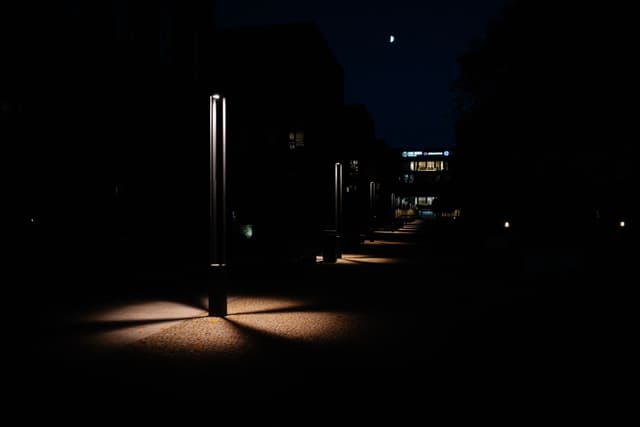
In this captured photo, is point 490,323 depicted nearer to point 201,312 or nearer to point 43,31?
point 201,312

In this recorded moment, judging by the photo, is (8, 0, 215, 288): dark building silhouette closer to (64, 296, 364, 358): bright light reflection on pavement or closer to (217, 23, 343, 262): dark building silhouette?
(64, 296, 364, 358): bright light reflection on pavement

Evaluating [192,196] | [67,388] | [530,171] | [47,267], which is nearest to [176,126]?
[192,196]

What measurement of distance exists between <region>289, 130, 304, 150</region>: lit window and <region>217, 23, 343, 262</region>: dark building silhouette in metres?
0.10

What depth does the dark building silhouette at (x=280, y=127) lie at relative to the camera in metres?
44.6

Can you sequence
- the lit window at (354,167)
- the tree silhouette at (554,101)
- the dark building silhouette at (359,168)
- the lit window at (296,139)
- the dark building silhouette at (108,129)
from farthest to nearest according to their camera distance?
the lit window at (354,167) < the dark building silhouette at (359,168) < the lit window at (296,139) < the dark building silhouette at (108,129) < the tree silhouette at (554,101)

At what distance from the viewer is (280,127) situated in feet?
174

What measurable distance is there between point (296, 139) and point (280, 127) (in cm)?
667

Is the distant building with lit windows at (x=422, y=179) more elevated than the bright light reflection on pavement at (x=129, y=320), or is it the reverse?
the distant building with lit windows at (x=422, y=179)

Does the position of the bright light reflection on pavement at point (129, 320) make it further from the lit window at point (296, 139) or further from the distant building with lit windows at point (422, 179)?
the distant building with lit windows at point (422, 179)

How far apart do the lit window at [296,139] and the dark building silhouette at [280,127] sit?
97 mm

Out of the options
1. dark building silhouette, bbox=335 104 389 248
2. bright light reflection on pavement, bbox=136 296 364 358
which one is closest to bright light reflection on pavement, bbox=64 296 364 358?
bright light reflection on pavement, bbox=136 296 364 358

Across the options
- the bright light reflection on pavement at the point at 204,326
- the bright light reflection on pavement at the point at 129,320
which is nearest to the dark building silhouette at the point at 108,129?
the bright light reflection on pavement at the point at 129,320

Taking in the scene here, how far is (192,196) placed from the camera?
110 feet

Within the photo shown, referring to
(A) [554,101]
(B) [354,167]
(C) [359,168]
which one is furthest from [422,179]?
(A) [554,101]
